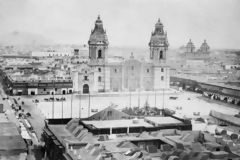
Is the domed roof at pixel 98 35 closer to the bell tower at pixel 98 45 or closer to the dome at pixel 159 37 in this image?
the bell tower at pixel 98 45

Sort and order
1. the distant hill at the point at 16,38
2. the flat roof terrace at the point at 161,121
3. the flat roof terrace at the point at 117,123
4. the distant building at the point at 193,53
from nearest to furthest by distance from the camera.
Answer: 1. the flat roof terrace at the point at 117,123
2. the flat roof terrace at the point at 161,121
3. the distant hill at the point at 16,38
4. the distant building at the point at 193,53

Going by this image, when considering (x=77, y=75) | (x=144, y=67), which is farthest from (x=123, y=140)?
(x=144, y=67)

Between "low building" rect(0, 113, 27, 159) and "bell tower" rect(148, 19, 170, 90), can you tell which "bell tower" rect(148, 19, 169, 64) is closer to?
"bell tower" rect(148, 19, 170, 90)

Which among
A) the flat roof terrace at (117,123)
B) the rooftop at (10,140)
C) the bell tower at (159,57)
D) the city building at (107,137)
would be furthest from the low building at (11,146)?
the bell tower at (159,57)

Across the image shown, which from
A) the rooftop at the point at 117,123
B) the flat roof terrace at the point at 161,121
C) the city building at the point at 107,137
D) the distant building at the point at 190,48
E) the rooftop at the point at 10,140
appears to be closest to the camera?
the city building at the point at 107,137

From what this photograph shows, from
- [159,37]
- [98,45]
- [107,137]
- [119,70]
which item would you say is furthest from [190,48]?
[107,137]

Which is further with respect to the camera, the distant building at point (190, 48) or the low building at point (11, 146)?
the distant building at point (190, 48)

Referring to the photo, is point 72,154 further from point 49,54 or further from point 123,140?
point 49,54
